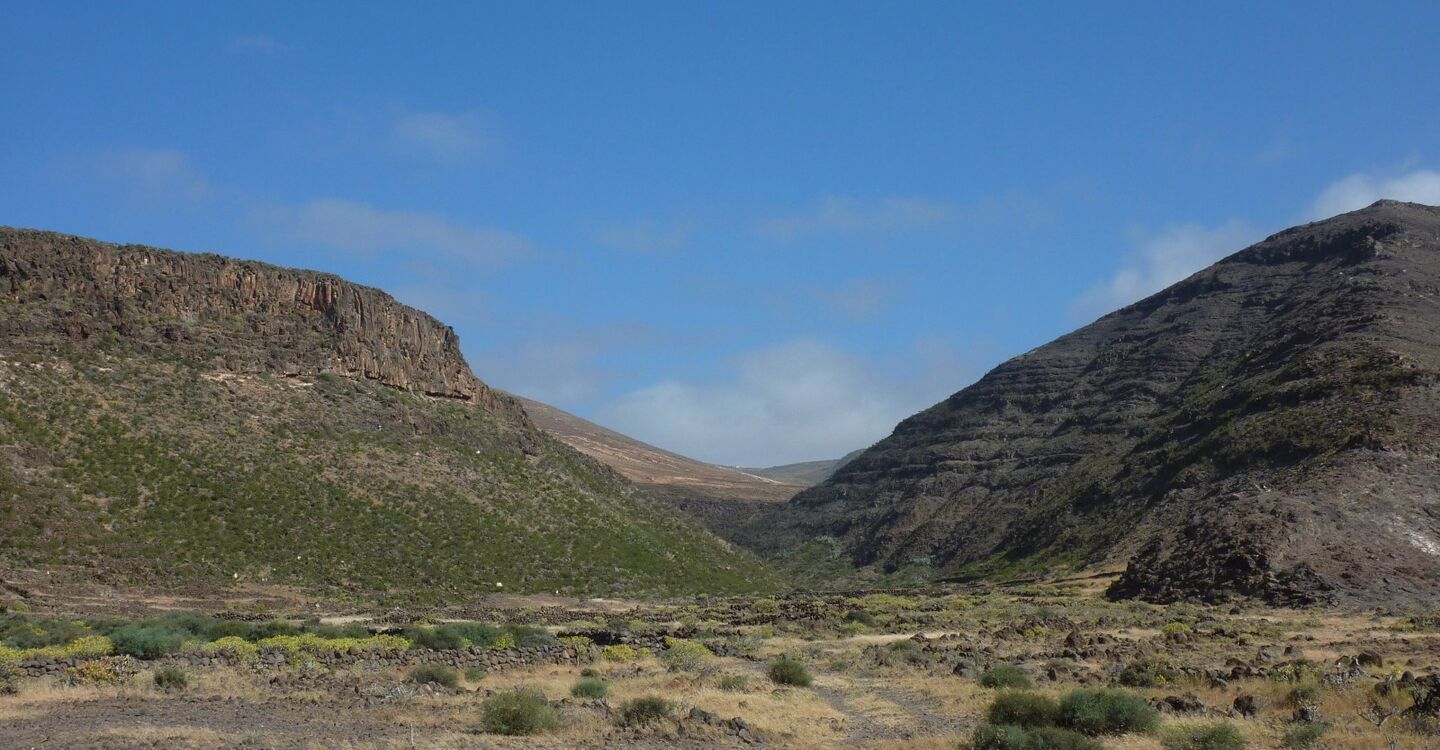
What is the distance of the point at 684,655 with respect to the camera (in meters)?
27.1

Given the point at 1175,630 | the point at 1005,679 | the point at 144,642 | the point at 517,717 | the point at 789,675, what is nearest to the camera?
the point at 517,717

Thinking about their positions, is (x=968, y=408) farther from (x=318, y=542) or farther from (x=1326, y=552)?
(x=318, y=542)

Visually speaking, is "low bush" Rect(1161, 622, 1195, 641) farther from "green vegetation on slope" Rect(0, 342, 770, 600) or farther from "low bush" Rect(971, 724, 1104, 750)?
"green vegetation on slope" Rect(0, 342, 770, 600)

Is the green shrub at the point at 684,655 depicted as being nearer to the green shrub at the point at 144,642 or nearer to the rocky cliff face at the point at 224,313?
the green shrub at the point at 144,642

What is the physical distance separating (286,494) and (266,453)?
3.77 metres

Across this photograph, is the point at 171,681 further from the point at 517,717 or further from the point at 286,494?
the point at 286,494

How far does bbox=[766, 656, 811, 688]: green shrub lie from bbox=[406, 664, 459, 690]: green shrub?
6.53m

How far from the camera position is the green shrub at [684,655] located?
25.5 m

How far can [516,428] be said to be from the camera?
253 ft

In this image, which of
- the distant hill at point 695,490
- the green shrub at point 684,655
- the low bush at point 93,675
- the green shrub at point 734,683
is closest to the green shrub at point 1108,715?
the green shrub at point 734,683

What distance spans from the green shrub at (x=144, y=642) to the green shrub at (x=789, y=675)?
13.7 m

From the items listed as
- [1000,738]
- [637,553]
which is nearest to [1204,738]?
[1000,738]

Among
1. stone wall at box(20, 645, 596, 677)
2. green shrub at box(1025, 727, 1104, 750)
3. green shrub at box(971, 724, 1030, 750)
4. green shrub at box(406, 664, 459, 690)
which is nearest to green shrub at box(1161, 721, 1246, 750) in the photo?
green shrub at box(1025, 727, 1104, 750)

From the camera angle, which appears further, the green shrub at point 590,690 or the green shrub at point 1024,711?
the green shrub at point 590,690
